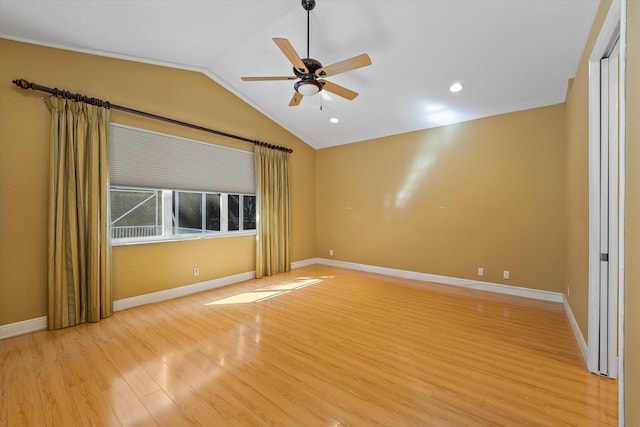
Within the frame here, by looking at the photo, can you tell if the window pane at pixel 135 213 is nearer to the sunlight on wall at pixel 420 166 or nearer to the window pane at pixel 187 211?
the window pane at pixel 187 211

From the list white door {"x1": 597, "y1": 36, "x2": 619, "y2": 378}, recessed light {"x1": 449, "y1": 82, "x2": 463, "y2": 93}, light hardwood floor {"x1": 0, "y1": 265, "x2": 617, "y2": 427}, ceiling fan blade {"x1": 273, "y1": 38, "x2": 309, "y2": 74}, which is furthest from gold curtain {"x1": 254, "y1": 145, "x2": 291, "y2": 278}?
white door {"x1": 597, "y1": 36, "x2": 619, "y2": 378}

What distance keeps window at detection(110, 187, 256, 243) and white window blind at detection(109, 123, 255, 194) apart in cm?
14

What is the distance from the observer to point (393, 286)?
14.9 ft

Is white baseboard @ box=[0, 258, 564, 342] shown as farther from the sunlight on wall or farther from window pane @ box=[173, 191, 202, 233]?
the sunlight on wall

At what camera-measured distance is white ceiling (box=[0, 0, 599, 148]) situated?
259 cm

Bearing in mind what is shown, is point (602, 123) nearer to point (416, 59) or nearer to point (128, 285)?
point (416, 59)

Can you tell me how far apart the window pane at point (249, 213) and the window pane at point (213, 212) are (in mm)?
506

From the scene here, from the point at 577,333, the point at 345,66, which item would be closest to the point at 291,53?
the point at 345,66

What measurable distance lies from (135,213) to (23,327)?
159 centimetres

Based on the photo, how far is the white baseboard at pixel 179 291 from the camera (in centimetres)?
348

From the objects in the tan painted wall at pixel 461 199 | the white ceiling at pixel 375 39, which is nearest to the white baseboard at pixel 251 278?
the tan painted wall at pixel 461 199

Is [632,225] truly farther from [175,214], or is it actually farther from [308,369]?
[175,214]

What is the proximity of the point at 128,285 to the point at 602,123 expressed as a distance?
519cm

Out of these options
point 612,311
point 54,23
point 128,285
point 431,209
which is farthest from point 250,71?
point 612,311
